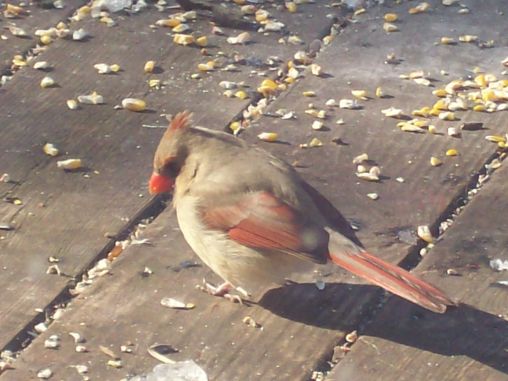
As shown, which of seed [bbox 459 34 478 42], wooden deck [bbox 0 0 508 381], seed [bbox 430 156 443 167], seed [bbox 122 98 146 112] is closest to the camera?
wooden deck [bbox 0 0 508 381]

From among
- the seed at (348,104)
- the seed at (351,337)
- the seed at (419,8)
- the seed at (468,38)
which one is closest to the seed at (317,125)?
the seed at (348,104)

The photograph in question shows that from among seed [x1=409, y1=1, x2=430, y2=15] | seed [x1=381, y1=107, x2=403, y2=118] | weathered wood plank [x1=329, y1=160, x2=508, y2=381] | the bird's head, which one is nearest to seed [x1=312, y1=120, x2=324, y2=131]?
seed [x1=381, y1=107, x2=403, y2=118]

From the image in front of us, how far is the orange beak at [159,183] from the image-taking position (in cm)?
440

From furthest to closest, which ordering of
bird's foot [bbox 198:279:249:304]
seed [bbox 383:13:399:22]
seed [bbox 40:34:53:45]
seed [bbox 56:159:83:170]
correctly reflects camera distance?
seed [bbox 383:13:399:22]
seed [bbox 40:34:53:45]
seed [bbox 56:159:83:170]
bird's foot [bbox 198:279:249:304]

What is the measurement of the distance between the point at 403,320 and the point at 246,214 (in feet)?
1.88

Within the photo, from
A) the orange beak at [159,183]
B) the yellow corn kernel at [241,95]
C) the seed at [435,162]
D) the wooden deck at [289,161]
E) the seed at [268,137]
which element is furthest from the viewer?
the yellow corn kernel at [241,95]

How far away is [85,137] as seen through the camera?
499cm

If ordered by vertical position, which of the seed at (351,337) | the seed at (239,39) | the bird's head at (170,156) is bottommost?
the seed at (351,337)

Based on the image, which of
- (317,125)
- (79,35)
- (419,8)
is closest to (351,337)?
(317,125)

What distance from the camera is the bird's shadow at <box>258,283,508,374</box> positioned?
4051 mm

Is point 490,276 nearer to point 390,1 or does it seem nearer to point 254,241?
point 254,241

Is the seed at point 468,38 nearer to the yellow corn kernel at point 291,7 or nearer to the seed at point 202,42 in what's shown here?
the yellow corn kernel at point 291,7

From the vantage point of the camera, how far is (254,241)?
4.18m

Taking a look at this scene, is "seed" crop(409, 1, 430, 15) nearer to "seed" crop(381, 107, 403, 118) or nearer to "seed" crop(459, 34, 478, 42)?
"seed" crop(459, 34, 478, 42)
